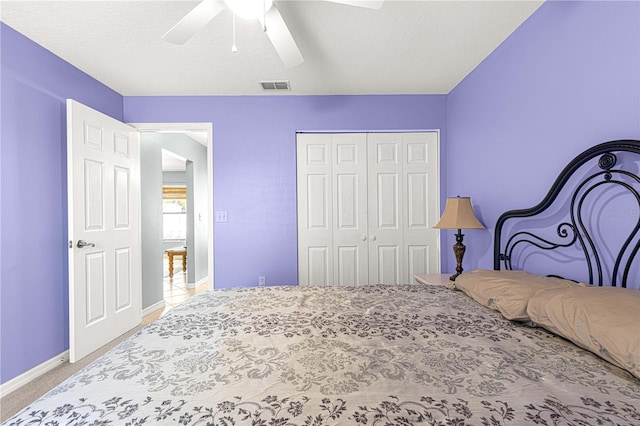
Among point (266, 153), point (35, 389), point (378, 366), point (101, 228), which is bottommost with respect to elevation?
point (35, 389)

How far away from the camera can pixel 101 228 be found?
Answer: 279cm

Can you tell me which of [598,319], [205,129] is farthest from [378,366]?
[205,129]

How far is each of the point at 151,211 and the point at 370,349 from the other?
3812 millimetres

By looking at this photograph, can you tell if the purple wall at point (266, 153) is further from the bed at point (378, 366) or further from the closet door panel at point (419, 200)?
the bed at point (378, 366)

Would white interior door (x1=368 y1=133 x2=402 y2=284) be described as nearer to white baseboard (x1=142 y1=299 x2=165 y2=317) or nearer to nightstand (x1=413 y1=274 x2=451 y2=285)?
nightstand (x1=413 y1=274 x2=451 y2=285)

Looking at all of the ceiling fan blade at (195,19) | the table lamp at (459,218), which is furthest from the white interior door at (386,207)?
the ceiling fan blade at (195,19)

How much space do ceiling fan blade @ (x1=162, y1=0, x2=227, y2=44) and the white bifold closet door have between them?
1783 mm

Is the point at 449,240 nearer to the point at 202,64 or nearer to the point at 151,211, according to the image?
the point at 202,64

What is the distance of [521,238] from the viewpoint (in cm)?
212

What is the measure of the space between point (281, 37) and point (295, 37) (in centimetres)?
48

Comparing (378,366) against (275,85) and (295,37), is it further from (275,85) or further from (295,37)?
(275,85)

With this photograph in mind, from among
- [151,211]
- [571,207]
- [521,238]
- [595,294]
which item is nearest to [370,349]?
[595,294]

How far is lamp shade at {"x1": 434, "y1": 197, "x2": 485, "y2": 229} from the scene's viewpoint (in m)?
2.44

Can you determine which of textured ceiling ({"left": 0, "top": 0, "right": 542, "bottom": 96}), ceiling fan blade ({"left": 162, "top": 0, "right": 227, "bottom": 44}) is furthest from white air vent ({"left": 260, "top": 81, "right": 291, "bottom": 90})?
ceiling fan blade ({"left": 162, "top": 0, "right": 227, "bottom": 44})
